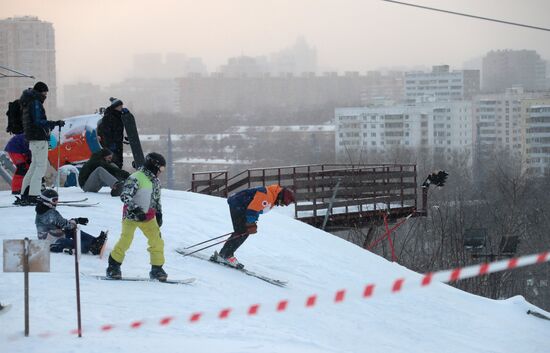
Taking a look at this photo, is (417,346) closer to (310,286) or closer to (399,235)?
(310,286)

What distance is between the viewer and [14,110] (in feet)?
51.9

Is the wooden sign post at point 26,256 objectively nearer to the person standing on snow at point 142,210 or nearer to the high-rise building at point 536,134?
the person standing on snow at point 142,210

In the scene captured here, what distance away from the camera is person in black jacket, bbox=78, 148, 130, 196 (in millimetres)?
17406

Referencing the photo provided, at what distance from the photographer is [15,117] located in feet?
52.1

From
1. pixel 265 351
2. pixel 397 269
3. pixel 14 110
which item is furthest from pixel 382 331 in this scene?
pixel 14 110

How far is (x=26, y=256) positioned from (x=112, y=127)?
873 centimetres

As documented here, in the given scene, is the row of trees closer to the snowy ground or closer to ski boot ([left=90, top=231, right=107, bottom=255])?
the snowy ground

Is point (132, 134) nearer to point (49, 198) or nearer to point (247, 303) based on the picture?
point (49, 198)

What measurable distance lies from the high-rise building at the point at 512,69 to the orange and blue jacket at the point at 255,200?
550 feet

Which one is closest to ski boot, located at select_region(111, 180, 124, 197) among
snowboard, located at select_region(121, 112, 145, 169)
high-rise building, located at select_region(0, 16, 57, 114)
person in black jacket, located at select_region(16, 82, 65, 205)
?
snowboard, located at select_region(121, 112, 145, 169)

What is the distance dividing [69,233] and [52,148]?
23.0ft

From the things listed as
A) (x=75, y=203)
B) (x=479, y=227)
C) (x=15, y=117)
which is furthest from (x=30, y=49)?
(x=75, y=203)

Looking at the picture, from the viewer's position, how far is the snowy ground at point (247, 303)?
9656mm

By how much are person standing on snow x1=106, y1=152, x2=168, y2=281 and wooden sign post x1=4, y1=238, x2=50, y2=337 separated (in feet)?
7.92
